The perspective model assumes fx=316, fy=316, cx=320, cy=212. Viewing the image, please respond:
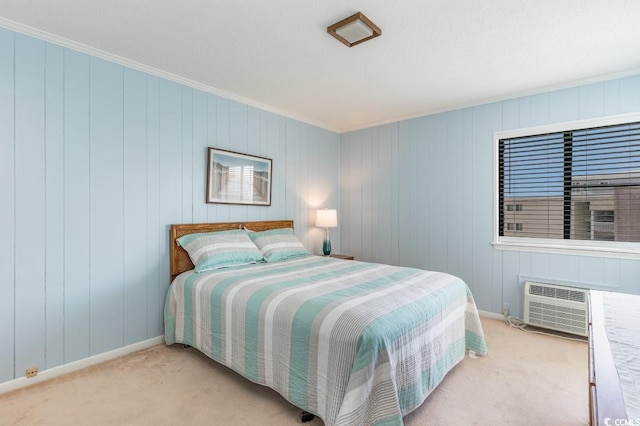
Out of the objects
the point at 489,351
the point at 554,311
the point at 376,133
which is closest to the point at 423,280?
the point at 489,351

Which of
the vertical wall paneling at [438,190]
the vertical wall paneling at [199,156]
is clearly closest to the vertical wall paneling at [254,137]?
the vertical wall paneling at [199,156]

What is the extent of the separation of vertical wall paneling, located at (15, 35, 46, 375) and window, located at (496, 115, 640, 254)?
4.20 m

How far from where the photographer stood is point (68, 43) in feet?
7.83

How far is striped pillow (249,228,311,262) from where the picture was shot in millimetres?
3326

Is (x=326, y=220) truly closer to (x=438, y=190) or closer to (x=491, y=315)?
(x=438, y=190)

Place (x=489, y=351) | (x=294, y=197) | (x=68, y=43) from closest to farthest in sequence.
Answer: (x=68, y=43), (x=489, y=351), (x=294, y=197)

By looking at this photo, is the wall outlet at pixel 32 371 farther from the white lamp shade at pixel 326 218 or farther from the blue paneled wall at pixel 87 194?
the white lamp shade at pixel 326 218

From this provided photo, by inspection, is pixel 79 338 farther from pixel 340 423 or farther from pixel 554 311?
pixel 554 311

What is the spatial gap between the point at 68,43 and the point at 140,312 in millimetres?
2220

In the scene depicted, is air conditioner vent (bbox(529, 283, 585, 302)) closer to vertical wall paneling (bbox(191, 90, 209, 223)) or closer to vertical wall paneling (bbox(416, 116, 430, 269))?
vertical wall paneling (bbox(416, 116, 430, 269))

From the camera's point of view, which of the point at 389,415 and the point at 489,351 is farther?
the point at 489,351

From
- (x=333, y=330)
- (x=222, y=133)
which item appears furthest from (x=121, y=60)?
(x=333, y=330)

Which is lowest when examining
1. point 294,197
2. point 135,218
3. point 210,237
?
point 210,237

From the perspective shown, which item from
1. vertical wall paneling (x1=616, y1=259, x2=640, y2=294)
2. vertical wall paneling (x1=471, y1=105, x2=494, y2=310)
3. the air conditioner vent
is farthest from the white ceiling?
the air conditioner vent
